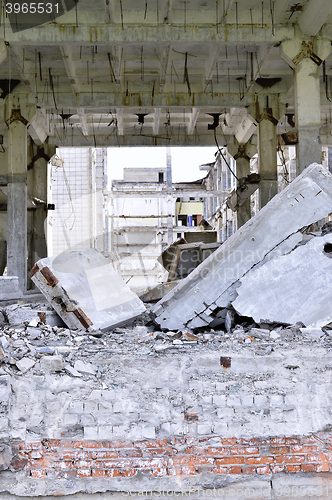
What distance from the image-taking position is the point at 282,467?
13.5ft

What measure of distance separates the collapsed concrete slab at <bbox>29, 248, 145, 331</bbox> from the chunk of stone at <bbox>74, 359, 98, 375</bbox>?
4.65 feet

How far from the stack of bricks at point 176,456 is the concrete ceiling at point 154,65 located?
8.15m

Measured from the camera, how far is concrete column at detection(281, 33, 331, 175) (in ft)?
31.3

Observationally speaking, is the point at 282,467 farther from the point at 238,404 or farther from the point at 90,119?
the point at 90,119

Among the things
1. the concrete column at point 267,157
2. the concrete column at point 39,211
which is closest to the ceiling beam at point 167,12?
the concrete column at point 267,157

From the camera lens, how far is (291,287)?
5.98 metres

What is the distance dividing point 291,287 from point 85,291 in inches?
107

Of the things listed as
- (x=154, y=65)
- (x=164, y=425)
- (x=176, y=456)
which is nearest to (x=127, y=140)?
(x=154, y=65)

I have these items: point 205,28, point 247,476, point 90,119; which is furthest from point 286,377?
point 90,119

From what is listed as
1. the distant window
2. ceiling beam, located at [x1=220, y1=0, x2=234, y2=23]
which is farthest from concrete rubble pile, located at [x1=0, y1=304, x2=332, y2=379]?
the distant window

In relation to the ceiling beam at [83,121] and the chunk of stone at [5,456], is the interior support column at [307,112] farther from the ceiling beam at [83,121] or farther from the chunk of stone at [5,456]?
the chunk of stone at [5,456]

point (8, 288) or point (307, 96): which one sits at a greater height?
point (307, 96)

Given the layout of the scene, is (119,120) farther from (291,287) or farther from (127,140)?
(291,287)

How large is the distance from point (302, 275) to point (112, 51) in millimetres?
7782
